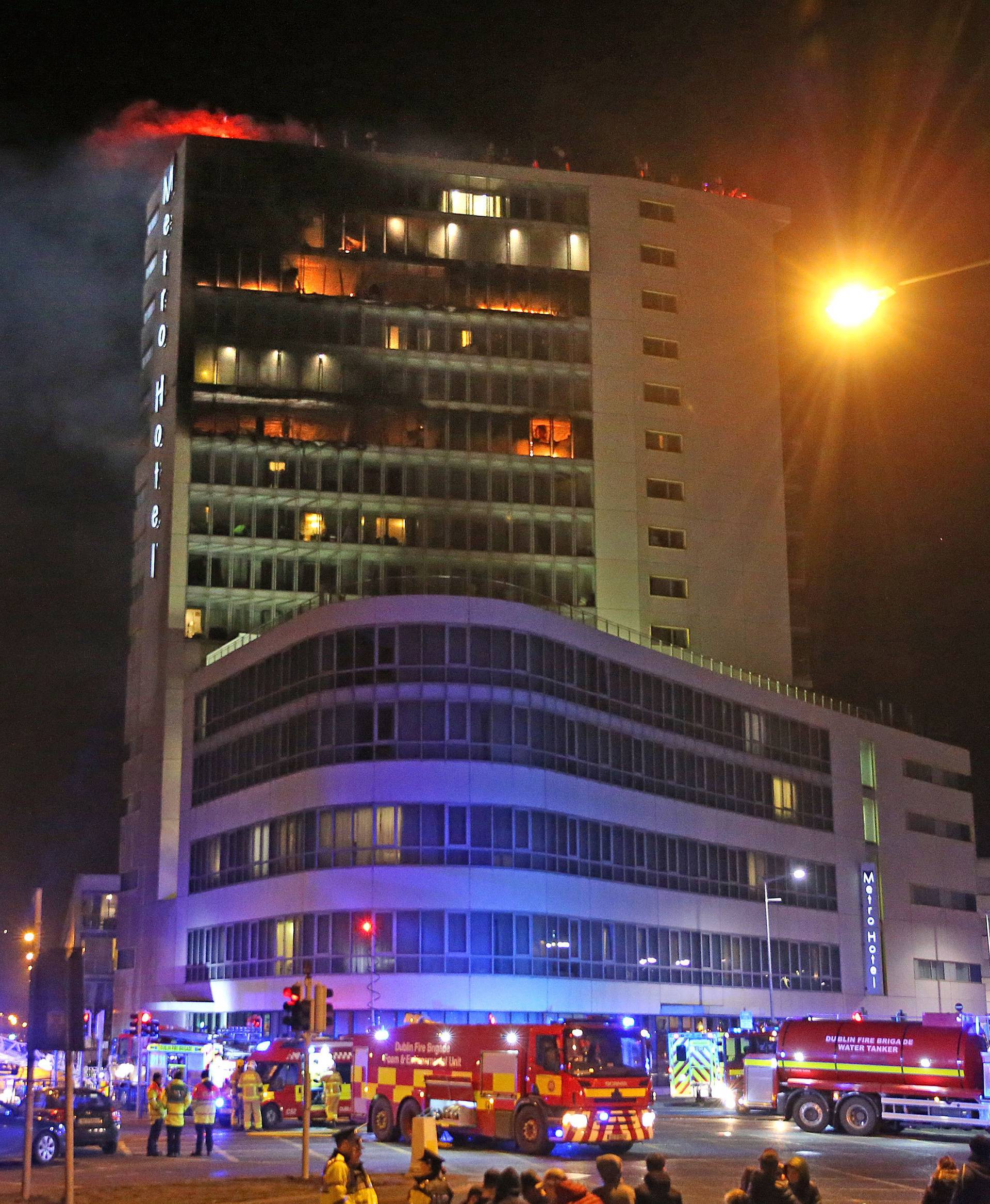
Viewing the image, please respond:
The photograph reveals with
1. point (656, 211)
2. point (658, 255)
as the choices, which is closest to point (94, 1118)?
point (658, 255)

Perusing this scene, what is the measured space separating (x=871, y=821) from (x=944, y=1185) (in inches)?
2997

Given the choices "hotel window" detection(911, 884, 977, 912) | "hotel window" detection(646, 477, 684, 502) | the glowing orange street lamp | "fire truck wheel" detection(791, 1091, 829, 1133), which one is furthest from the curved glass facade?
the glowing orange street lamp

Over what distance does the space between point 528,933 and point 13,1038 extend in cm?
2387

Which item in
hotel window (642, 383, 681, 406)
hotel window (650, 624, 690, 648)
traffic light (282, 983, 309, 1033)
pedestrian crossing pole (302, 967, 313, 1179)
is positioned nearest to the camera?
pedestrian crossing pole (302, 967, 313, 1179)

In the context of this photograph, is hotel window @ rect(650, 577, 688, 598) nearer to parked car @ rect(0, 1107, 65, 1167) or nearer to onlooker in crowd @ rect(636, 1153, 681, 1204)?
parked car @ rect(0, 1107, 65, 1167)

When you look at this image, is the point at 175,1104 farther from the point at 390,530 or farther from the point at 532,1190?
the point at 390,530

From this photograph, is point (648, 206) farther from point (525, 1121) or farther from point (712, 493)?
point (525, 1121)

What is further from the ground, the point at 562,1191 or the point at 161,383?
the point at 161,383

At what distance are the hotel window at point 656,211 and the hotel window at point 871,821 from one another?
1442 inches

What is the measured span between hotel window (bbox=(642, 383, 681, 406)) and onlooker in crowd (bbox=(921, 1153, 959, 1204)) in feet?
263

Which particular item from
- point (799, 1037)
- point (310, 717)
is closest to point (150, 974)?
point (310, 717)

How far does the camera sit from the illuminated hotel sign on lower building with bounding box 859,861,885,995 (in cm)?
8475

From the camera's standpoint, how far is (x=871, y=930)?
85062mm

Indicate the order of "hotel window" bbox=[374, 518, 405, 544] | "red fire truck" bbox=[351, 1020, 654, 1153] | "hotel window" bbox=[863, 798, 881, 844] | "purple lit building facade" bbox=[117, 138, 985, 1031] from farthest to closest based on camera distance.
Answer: "hotel window" bbox=[863, 798, 881, 844] → "hotel window" bbox=[374, 518, 405, 544] → "purple lit building facade" bbox=[117, 138, 985, 1031] → "red fire truck" bbox=[351, 1020, 654, 1153]
